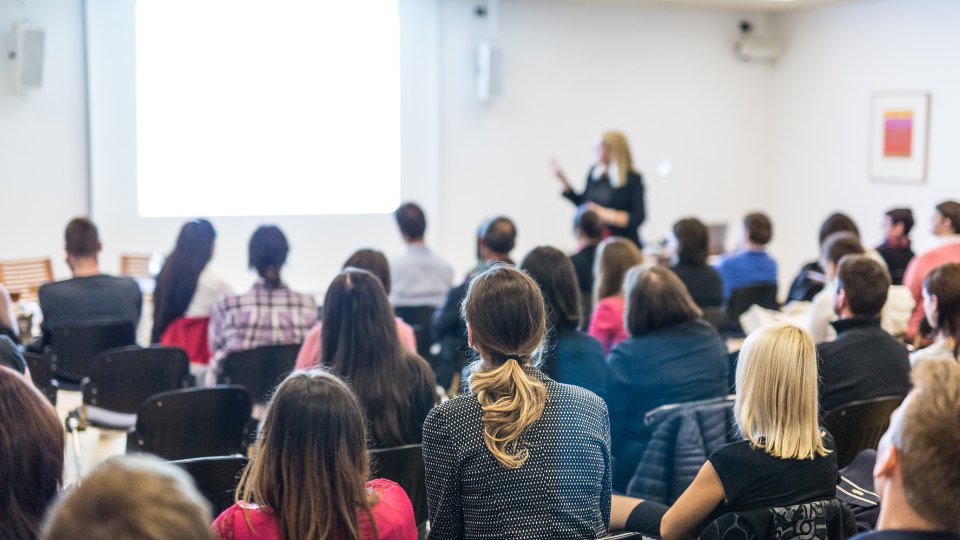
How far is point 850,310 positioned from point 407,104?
4.98 m

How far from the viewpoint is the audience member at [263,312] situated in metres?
3.46

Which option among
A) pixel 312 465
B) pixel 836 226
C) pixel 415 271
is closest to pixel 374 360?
pixel 312 465

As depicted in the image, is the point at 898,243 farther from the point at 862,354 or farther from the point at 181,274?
the point at 181,274

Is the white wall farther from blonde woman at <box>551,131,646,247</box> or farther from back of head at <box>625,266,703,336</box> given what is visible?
back of head at <box>625,266,703,336</box>

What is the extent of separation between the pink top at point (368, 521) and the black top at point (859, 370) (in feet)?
5.48

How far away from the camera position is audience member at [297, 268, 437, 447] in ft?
7.79

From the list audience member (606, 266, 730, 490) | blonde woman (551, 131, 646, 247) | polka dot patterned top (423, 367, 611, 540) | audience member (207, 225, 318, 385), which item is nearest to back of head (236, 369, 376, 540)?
polka dot patterned top (423, 367, 611, 540)

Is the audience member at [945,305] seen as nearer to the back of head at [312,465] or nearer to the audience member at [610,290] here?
the audience member at [610,290]

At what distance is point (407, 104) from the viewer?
7059mm

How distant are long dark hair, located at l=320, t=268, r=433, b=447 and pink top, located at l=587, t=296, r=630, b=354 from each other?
1.24 metres

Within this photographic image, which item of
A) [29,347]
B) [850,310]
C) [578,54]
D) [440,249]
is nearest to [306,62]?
[440,249]

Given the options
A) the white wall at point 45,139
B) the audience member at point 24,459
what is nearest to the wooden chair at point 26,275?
the white wall at point 45,139

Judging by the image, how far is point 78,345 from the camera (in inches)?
145

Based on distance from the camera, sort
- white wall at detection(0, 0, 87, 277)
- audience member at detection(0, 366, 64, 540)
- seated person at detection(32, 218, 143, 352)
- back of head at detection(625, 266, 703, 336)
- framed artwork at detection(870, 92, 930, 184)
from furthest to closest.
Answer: framed artwork at detection(870, 92, 930, 184) → white wall at detection(0, 0, 87, 277) → seated person at detection(32, 218, 143, 352) → back of head at detection(625, 266, 703, 336) → audience member at detection(0, 366, 64, 540)
